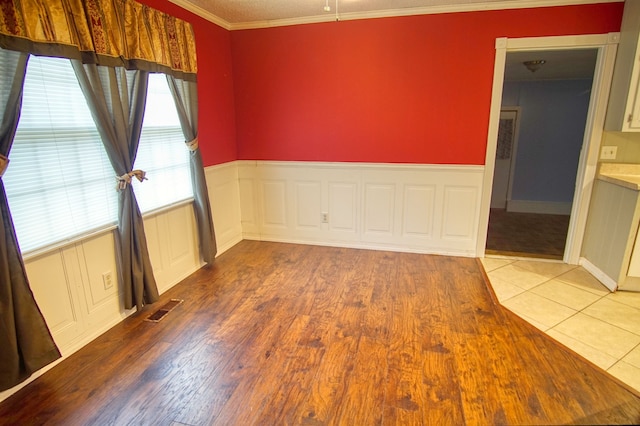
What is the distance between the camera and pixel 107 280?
2467 mm

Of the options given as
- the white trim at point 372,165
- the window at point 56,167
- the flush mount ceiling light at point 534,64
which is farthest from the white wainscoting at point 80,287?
the flush mount ceiling light at point 534,64

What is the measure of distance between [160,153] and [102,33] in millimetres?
977

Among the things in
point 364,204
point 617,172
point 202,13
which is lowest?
point 364,204

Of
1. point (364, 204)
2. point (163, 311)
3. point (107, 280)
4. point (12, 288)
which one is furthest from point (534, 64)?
point (12, 288)

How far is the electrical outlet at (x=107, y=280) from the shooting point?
244 centimetres

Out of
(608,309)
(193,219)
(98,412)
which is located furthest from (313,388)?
(608,309)

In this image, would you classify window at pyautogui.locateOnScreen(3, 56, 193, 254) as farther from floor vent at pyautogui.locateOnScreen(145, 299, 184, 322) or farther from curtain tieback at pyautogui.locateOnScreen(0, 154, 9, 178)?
floor vent at pyautogui.locateOnScreen(145, 299, 184, 322)

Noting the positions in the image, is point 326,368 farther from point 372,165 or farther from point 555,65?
point 555,65

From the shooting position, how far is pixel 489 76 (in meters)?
3.37

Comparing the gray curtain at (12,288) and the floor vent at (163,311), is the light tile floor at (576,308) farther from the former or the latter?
the gray curtain at (12,288)

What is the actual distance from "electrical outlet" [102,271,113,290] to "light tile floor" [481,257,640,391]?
2993 millimetres

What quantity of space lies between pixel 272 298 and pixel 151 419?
1.32m

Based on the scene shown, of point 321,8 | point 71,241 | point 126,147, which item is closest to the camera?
point 71,241

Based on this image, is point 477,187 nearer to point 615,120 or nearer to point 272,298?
point 615,120
